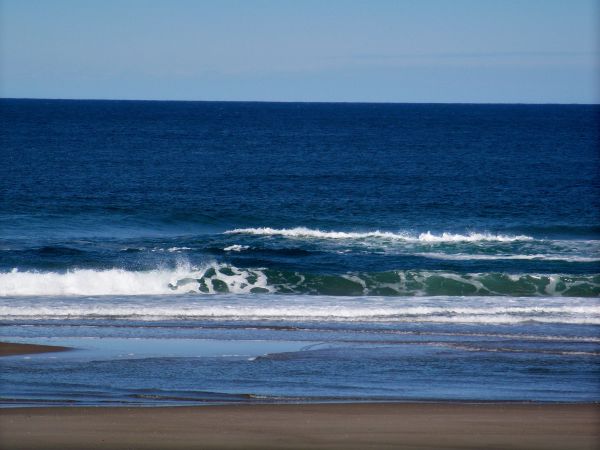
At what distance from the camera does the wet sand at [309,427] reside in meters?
9.70

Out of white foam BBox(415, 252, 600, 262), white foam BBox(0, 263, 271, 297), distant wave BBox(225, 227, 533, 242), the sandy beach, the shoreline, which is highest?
the sandy beach

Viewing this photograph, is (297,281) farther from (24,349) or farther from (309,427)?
→ (309,427)

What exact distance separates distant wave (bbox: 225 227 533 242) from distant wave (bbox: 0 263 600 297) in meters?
5.94

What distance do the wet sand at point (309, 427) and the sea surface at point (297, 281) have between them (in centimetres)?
68

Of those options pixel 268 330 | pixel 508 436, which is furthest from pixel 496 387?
pixel 268 330

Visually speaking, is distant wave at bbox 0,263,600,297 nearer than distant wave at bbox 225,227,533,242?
Yes

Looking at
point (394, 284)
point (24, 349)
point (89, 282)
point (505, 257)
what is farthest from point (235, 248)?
point (24, 349)

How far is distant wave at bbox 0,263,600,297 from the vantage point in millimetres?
23094

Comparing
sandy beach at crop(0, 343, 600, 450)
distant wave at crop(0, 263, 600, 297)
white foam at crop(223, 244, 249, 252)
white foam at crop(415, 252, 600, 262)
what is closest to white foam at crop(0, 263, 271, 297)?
distant wave at crop(0, 263, 600, 297)

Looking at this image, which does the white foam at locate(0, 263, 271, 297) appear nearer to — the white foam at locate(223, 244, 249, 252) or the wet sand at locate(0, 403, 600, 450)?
the white foam at locate(223, 244, 249, 252)

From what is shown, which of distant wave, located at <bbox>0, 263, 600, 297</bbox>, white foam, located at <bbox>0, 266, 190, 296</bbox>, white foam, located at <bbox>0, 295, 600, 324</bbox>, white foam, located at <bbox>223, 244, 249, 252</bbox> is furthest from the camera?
white foam, located at <bbox>223, 244, 249, 252</bbox>

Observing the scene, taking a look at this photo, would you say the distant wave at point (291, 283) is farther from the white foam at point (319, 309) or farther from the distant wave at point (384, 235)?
the distant wave at point (384, 235)

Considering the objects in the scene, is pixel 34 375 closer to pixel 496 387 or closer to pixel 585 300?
pixel 496 387

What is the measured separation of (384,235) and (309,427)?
21.3 m
